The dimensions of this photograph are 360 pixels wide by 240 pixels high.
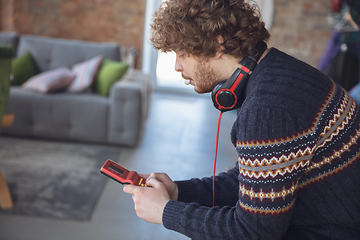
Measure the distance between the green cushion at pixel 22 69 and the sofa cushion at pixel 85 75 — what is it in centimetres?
47

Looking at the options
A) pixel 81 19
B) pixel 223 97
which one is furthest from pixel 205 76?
pixel 81 19

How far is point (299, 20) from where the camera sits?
16.1ft

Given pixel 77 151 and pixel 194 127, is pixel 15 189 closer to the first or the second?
pixel 77 151

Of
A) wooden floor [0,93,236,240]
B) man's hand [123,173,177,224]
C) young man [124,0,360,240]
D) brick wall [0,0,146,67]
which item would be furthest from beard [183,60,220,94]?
brick wall [0,0,146,67]

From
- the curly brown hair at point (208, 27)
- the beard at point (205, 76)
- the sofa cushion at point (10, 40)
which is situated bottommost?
the sofa cushion at point (10, 40)

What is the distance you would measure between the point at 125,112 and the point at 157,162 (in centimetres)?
53

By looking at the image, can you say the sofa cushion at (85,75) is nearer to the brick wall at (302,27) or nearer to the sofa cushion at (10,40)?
the sofa cushion at (10,40)

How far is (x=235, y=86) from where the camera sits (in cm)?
83

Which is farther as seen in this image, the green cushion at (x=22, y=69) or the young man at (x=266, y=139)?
the green cushion at (x=22, y=69)

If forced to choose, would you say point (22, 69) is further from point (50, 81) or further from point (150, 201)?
point (150, 201)

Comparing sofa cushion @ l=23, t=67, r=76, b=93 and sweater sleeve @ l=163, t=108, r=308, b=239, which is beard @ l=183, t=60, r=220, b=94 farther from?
sofa cushion @ l=23, t=67, r=76, b=93

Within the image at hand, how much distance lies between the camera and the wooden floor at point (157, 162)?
1.80 metres

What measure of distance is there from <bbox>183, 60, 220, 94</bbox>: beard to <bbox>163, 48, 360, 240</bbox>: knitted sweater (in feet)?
0.35

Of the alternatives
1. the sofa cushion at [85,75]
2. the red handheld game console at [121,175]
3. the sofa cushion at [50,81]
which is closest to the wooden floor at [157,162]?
the red handheld game console at [121,175]
